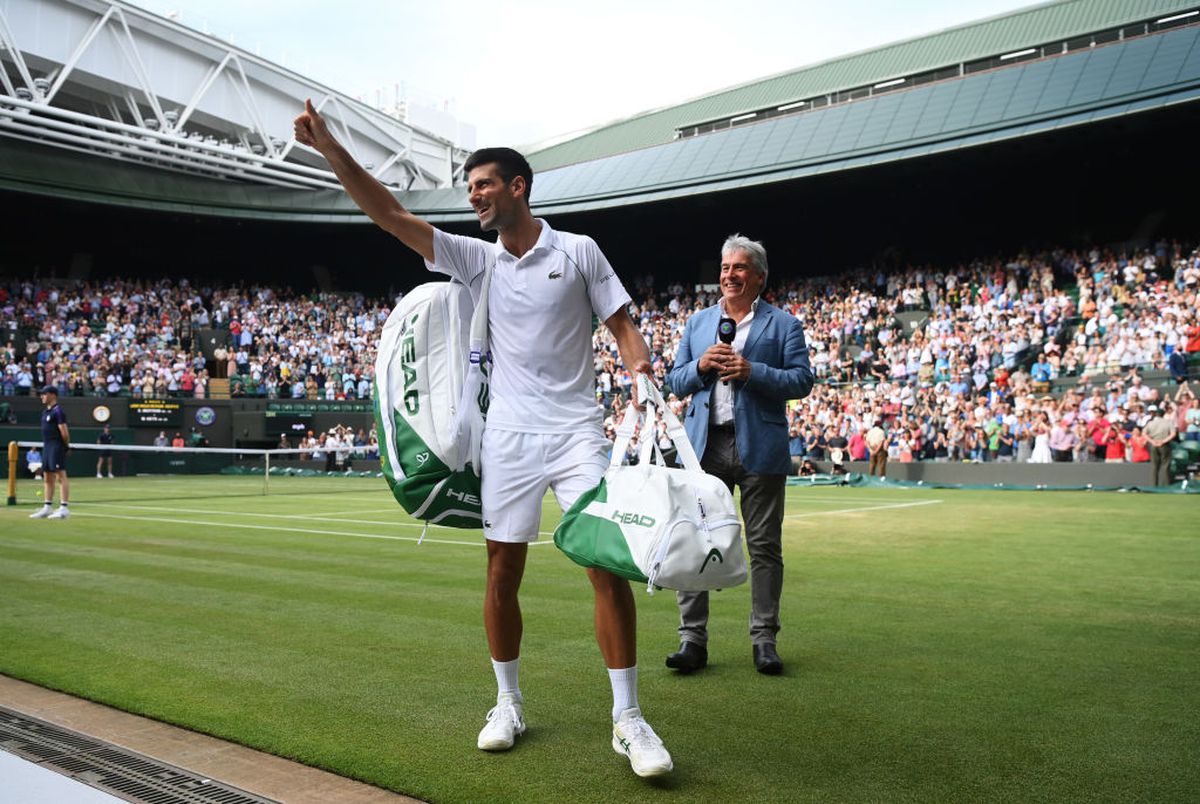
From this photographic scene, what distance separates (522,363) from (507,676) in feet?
4.25

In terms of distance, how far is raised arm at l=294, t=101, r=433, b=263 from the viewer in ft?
13.0

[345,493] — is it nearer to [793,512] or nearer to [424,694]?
[793,512]

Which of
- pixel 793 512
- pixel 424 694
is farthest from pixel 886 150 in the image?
pixel 424 694

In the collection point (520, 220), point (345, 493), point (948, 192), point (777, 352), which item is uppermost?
point (948, 192)

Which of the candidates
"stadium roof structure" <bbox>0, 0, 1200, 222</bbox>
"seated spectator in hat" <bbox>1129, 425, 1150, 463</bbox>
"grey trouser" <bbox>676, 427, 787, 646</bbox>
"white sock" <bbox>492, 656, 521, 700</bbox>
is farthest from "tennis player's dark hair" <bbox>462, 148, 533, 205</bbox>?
"stadium roof structure" <bbox>0, 0, 1200, 222</bbox>

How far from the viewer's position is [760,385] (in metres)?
5.56

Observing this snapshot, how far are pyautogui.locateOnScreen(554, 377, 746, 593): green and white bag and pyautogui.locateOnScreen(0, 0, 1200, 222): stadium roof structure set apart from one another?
1133 inches

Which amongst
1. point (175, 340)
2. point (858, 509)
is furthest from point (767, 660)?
point (175, 340)

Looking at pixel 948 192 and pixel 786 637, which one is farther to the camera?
pixel 948 192

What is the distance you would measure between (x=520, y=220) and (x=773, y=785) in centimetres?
244

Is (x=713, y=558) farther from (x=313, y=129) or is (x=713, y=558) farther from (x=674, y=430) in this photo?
(x=313, y=129)

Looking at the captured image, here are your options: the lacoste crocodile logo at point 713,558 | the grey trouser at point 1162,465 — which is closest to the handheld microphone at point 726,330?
the lacoste crocodile logo at point 713,558

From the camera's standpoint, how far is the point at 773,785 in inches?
140

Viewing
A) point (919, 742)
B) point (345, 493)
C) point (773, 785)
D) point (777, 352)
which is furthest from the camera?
point (345, 493)
